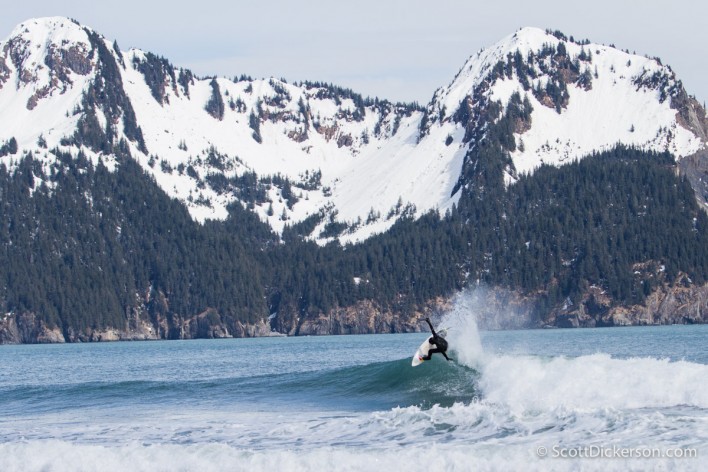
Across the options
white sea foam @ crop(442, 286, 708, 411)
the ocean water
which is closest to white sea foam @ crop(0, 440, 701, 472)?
the ocean water

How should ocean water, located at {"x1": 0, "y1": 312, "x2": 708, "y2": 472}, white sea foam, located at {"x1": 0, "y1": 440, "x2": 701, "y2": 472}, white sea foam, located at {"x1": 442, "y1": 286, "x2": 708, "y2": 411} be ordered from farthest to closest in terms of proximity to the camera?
white sea foam, located at {"x1": 442, "y1": 286, "x2": 708, "y2": 411} < ocean water, located at {"x1": 0, "y1": 312, "x2": 708, "y2": 472} < white sea foam, located at {"x1": 0, "y1": 440, "x2": 701, "y2": 472}

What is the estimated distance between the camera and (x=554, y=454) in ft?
134

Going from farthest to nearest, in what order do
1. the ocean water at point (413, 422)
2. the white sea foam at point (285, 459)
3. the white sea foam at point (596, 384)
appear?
the white sea foam at point (596, 384) → the ocean water at point (413, 422) → the white sea foam at point (285, 459)

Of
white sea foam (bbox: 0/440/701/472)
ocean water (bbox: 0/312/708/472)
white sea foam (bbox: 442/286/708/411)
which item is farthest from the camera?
white sea foam (bbox: 442/286/708/411)

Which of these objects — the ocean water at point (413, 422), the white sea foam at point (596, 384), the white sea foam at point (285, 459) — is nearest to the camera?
the white sea foam at point (285, 459)

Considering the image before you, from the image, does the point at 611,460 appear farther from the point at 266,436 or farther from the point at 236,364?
the point at 236,364

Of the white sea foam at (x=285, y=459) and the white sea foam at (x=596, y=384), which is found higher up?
the white sea foam at (x=596, y=384)

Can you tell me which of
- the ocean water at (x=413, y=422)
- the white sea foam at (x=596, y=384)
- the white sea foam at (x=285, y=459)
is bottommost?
the white sea foam at (x=285, y=459)

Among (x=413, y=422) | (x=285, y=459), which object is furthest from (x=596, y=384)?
(x=285, y=459)

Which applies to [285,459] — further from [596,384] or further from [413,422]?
[596,384]

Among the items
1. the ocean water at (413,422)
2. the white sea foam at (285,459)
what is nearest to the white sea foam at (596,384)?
the ocean water at (413,422)

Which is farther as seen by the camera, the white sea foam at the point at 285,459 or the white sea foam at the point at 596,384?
the white sea foam at the point at 596,384

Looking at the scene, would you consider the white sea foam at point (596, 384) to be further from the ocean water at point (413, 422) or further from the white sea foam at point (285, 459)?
the white sea foam at point (285, 459)

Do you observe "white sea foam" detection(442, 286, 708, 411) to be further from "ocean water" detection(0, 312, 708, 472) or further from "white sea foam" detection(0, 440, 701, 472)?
"white sea foam" detection(0, 440, 701, 472)
